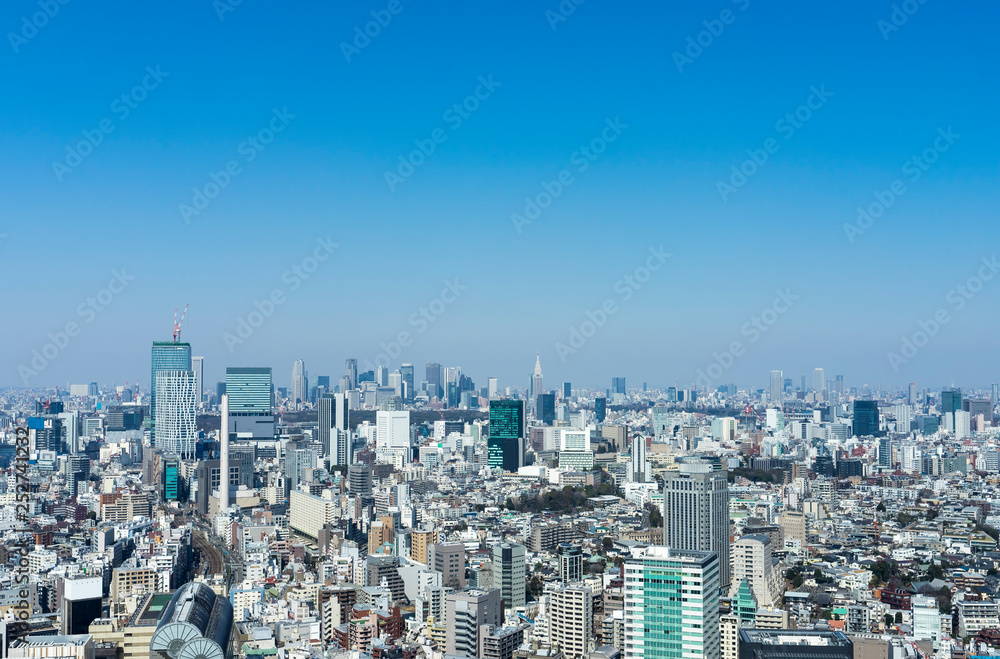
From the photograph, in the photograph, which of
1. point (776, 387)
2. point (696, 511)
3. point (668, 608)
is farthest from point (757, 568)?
point (776, 387)

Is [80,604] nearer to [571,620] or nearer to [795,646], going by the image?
[571,620]

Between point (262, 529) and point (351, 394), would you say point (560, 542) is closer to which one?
point (262, 529)

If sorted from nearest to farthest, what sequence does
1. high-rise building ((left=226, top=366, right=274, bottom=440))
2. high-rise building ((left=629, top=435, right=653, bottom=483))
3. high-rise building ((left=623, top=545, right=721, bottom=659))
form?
high-rise building ((left=623, top=545, right=721, bottom=659)) → high-rise building ((left=629, top=435, right=653, bottom=483)) → high-rise building ((left=226, top=366, right=274, bottom=440))

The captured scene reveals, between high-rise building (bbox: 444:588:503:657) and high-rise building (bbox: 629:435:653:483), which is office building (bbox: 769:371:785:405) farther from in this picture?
high-rise building (bbox: 444:588:503:657)

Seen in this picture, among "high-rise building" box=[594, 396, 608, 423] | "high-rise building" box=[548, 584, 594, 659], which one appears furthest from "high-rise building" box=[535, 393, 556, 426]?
"high-rise building" box=[548, 584, 594, 659]

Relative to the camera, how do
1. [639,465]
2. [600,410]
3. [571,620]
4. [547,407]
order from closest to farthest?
[571,620] < [639,465] < [547,407] < [600,410]

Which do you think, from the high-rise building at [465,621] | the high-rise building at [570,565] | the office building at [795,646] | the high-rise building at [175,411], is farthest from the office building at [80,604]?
the high-rise building at [175,411]

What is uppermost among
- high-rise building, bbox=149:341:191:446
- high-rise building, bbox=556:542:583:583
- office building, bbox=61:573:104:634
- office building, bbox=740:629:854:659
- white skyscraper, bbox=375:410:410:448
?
high-rise building, bbox=149:341:191:446
